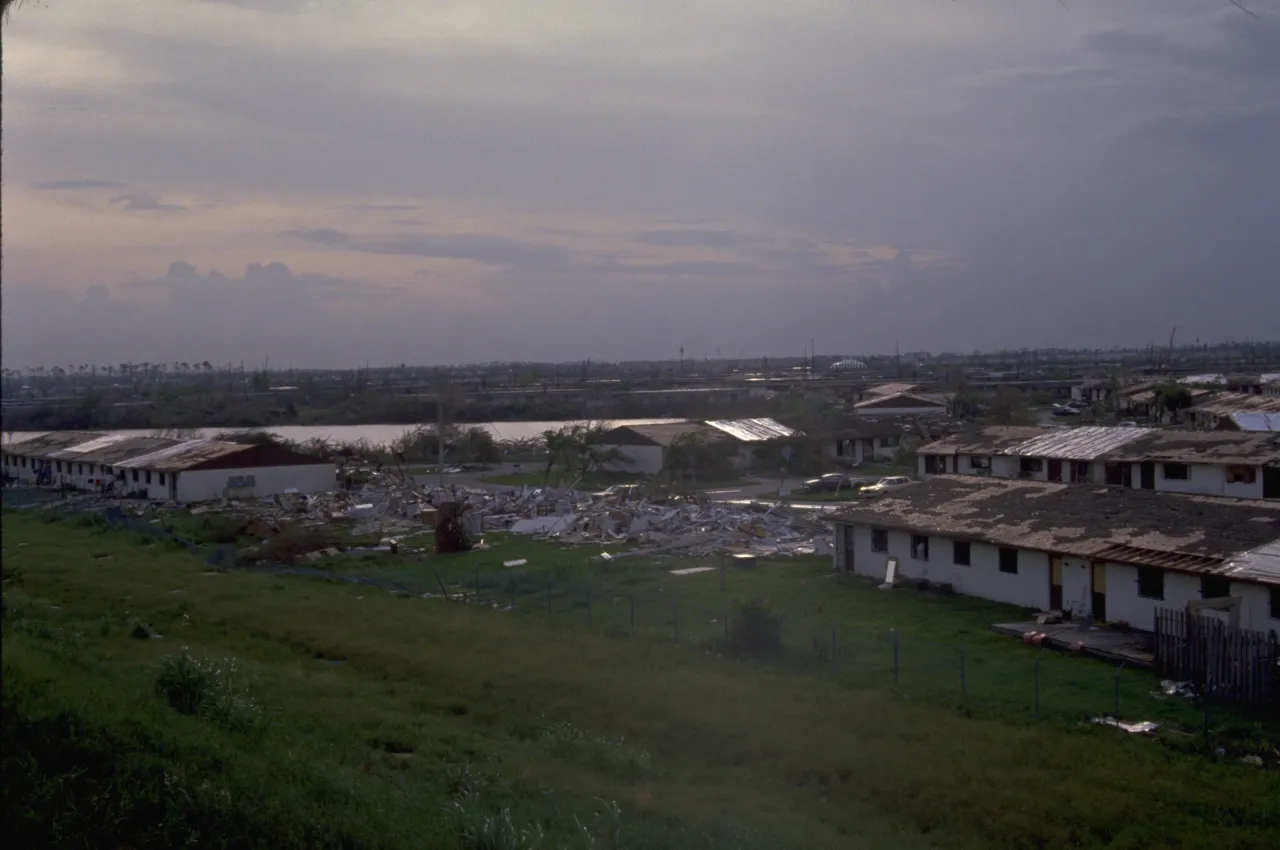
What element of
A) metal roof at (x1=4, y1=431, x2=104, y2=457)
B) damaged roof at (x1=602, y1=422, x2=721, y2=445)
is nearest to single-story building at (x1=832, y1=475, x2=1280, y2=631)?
damaged roof at (x1=602, y1=422, x2=721, y2=445)

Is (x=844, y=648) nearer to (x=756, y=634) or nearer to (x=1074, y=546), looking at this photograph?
(x=756, y=634)

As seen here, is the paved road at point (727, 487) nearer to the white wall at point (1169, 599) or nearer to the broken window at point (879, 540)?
the broken window at point (879, 540)

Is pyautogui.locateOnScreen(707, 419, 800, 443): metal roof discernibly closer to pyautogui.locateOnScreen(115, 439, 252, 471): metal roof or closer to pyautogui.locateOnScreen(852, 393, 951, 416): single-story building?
pyautogui.locateOnScreen(852, 393, 951, 416): single-story building

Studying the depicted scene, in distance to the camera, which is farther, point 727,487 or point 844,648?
point 727,487

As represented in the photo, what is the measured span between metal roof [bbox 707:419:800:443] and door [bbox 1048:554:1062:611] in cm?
3438

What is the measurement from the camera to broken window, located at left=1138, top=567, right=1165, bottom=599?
61.8 ft

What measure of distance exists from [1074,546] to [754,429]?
39.2 metres

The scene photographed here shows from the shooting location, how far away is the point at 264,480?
46375 millimetres

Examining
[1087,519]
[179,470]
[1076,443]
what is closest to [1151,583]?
[1087,519]

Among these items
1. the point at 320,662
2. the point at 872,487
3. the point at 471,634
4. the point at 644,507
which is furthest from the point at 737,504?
the point at 320,662

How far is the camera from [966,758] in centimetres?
1237

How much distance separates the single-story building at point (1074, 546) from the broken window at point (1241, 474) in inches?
258

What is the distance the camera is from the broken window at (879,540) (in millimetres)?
25484

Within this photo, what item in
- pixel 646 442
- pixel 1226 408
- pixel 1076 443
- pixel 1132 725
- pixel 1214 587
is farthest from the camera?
pixel 646 442
